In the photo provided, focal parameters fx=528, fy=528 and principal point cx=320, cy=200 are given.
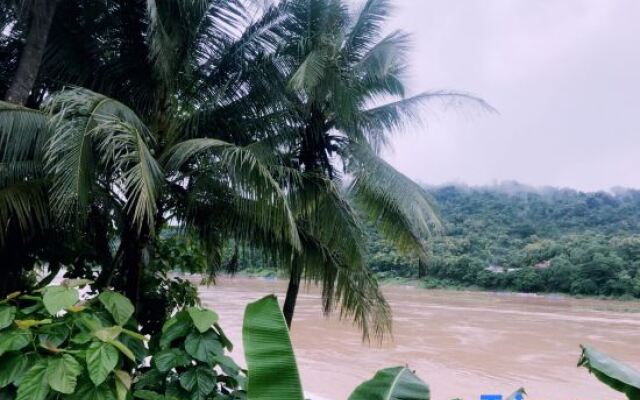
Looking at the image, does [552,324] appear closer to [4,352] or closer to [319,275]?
[319,275]

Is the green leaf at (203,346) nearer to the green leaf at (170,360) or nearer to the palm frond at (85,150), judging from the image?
the green leaf at (170,360)

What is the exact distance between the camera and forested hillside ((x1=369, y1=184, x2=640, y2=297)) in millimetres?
31359

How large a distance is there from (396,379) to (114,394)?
1122 mm

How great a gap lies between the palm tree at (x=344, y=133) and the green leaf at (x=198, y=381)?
3180mm

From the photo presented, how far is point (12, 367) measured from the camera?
207 centimetres

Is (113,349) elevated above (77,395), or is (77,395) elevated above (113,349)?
(113,349)

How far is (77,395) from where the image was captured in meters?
2.02

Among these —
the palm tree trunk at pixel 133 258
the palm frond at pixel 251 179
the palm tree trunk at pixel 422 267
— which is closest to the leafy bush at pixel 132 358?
the palm frond at pixel 251 179

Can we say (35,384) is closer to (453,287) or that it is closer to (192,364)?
(192,364)

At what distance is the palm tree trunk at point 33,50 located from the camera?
428cm

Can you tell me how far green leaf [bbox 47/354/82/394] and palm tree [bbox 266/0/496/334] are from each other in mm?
3354

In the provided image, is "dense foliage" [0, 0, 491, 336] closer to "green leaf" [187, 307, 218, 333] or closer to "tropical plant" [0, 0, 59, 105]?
"tropical plant" [0, 0, 59, 105]

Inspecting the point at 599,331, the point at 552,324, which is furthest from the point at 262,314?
the point at 552,324

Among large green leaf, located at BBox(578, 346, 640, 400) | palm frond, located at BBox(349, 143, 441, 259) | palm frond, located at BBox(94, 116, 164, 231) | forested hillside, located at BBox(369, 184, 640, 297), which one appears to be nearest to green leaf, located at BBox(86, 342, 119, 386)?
palm frond, located at BBox(94, 116, 164, 231)
